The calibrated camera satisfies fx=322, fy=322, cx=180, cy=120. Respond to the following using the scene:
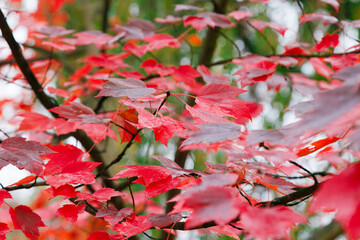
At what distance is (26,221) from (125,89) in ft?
1.33

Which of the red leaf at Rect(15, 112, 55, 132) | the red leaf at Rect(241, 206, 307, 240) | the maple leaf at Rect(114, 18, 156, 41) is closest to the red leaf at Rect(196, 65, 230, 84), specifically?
the maple leaf at Rect(114, 18, 156, 41)

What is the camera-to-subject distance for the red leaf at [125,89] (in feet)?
2.22

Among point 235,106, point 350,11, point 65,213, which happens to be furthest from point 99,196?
point 350,11

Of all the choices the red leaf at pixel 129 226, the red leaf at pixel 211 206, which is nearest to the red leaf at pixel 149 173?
the red leaf at pixel 129 226

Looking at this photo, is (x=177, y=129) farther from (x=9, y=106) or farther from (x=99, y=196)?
(x=9, y=106)

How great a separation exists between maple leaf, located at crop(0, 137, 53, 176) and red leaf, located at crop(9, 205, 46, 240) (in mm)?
176

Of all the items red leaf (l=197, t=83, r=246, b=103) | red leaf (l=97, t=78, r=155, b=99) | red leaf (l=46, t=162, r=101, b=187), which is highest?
red leaf (l=97, t=78, r=155, b=99)

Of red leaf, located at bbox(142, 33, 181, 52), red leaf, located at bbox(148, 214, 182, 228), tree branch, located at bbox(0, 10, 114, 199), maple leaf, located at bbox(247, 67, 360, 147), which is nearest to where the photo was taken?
maple leaf, located at bbox(247, 67, 360, 147)

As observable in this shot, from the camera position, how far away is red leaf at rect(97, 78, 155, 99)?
0.68 meters

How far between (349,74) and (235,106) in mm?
382

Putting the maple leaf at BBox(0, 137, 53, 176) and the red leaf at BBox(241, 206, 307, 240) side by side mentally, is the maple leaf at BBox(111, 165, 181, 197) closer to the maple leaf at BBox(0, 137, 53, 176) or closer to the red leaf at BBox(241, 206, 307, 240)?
the maple leaf at BBox(0, 137, 53, 176)

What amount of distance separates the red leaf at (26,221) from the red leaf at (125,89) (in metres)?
0.35

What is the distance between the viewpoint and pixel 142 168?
0.69m

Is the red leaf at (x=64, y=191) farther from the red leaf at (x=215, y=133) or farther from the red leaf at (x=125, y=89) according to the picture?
the red leaf at (x=215, y=133)
